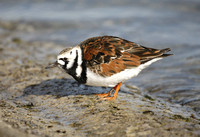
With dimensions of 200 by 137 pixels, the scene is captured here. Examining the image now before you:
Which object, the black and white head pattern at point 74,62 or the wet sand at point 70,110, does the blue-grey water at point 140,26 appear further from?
the black and white head pattern at point 74,62

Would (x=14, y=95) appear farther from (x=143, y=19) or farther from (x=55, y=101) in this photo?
(x=143, y=19)

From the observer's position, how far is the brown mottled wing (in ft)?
14.4

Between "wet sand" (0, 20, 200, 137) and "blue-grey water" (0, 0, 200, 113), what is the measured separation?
1.00m

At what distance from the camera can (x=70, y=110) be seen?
4.28m

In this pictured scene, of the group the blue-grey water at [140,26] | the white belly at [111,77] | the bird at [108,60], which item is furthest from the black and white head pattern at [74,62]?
the blue-grey water at [140,26]

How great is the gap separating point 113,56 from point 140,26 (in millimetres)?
5452

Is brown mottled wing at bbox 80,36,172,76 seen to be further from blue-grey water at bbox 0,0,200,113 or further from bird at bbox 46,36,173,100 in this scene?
blue-grey water at bbox 0,0,200,113

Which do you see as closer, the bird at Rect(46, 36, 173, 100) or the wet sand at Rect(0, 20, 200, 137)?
the wet sand at Rect(0, 20, 200, 137)

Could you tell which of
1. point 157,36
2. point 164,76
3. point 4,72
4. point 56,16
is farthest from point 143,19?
point 4,72

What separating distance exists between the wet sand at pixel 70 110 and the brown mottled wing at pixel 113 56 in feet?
1.97

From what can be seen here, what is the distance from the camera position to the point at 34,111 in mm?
4270

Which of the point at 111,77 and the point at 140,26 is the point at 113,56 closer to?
the point at 111,77

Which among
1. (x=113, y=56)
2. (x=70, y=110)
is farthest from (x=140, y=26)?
(x=70, y=110)

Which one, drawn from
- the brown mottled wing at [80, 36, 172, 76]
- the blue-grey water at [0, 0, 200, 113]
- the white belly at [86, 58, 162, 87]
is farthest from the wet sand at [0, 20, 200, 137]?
the blue-grey water at [0, 0, 200, 113]
